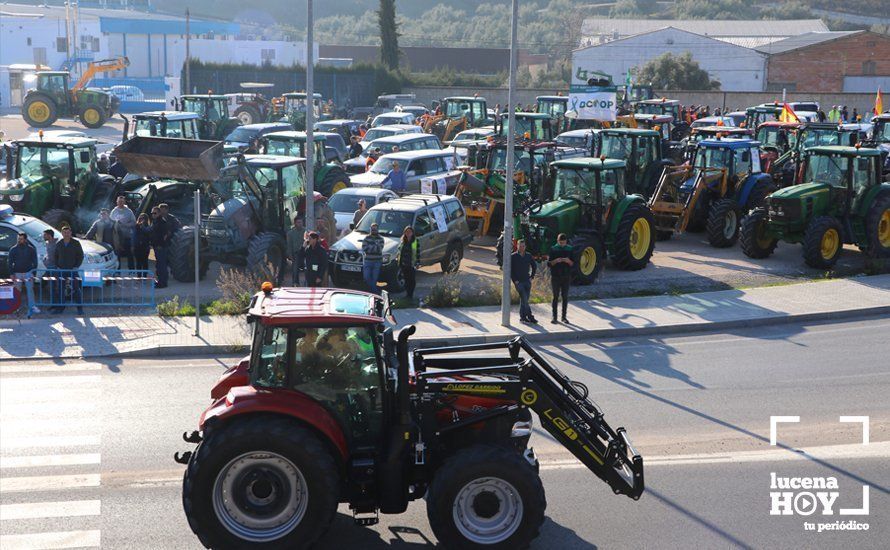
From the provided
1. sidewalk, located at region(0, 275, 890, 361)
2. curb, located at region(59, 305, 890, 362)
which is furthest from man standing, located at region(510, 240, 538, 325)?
curb, located at region(59, 305, 890, 362)

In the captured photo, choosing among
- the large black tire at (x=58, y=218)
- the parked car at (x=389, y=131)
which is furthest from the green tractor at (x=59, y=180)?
the parked car at (x=389, y=131)

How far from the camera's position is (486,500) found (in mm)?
8875

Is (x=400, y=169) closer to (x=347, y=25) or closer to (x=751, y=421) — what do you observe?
(x=751, y=421)

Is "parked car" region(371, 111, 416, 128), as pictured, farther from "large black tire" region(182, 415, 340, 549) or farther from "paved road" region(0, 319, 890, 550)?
"large black tire" region(182, 415, 340, 549)

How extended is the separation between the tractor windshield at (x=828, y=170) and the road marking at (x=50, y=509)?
18531 mm

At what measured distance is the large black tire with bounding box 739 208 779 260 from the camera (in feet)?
78.3

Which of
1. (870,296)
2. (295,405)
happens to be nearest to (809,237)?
(870,296)

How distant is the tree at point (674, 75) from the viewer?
6562cm

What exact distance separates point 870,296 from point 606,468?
528 inches

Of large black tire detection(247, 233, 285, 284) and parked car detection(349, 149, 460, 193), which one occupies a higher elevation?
parked car detection(349, 149, 460, 193)

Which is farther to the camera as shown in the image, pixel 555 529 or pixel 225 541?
pixel 555 529

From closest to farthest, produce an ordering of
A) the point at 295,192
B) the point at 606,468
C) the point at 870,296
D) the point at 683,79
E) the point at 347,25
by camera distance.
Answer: the point at 606,468, the point at 870,296, the point at 295,192, the point at 683,79, the point at 347,25

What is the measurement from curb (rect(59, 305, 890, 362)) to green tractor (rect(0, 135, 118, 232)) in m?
8.12

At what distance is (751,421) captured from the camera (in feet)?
42.7
